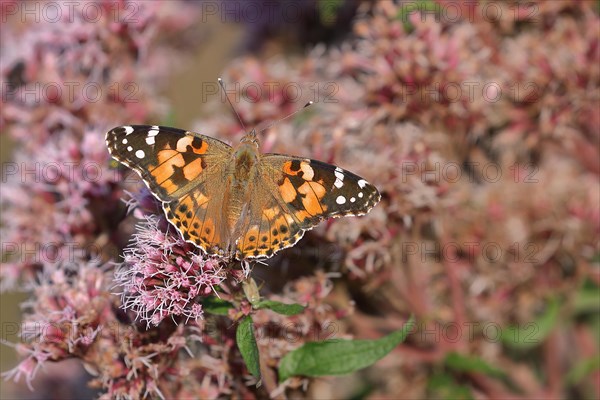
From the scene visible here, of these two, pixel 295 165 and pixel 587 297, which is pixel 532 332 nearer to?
pixel 587 297

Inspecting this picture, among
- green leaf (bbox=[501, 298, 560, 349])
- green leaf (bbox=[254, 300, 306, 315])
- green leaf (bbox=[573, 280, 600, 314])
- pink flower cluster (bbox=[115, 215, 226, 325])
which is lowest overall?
green leaf (bbox=[501, 298, 560, 349])

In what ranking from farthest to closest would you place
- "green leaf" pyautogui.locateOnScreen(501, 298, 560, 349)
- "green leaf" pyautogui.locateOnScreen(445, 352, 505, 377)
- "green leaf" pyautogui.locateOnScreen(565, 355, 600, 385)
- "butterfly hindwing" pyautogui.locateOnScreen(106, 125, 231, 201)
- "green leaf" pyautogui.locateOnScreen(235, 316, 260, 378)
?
"green leaf" pyautogui.locateOnScreen(501, 298, 560, 349) < "green leaf" pyautogui.locateOnScreen(565, 355, 600, 385) < "green leaf" pyautogui.locateOnScreen(445, 352, 505, 377) < "butterfly hindwing" pyautogui.locateOnScreen(106, 125, 231, 201) < "green leaf" pyautogui.locateOnScreen(235, 316, 260, 378)

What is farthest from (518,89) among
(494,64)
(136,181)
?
(136,181)

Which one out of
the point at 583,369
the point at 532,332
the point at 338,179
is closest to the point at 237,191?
the point at 338,179

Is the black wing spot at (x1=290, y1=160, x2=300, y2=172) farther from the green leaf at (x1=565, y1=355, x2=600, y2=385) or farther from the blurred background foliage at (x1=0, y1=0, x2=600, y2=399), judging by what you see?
the green leaf at (x1=565, y1=355, x2=600, y2=385)

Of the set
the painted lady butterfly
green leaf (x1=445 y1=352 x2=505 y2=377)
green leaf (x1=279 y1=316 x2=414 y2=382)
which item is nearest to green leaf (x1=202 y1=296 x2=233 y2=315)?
the painted lady butterfly

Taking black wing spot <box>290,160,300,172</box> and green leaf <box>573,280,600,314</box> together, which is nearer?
black wing spot <box>290,160,300,172</box>

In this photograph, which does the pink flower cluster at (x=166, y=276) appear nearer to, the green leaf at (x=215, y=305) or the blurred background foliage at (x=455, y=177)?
the green leaf at (x=215, y=305)
